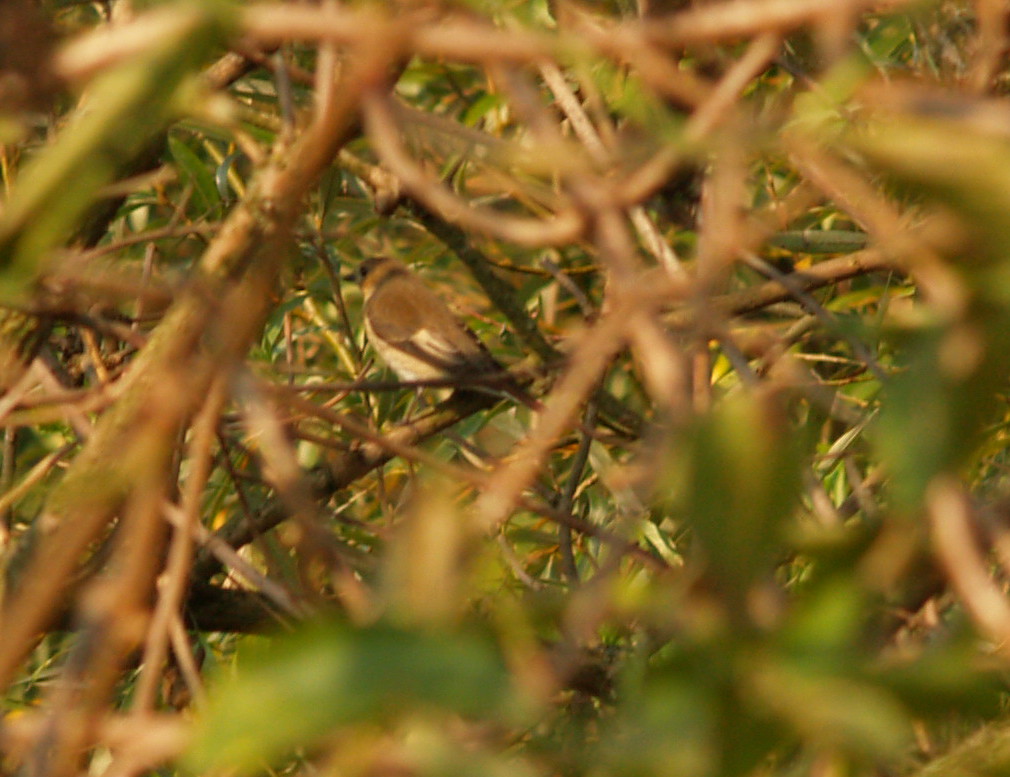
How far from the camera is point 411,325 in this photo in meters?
6.54

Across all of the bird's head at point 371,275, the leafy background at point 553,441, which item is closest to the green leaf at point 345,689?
the leafy background at point 553,441

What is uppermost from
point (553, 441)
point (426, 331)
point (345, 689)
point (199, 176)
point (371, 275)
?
point (345, 689)

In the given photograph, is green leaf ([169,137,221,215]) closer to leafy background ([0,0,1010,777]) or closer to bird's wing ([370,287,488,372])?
bird's wing ([370,287,488,372])

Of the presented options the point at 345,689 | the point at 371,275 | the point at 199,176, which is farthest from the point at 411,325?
the point at 345,689

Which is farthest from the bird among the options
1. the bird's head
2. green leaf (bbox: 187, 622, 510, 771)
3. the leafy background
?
green leaf (bbox: 187, 622, 510, 771)

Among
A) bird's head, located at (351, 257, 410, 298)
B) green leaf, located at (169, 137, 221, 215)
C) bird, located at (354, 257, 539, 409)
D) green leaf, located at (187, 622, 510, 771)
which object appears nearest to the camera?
green leaf, located at (187, 622, 510, 771)

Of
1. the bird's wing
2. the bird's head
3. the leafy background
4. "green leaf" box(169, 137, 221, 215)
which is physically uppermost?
the leafy background

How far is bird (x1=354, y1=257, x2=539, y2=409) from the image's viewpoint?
6130mm

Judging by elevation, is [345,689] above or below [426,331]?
above

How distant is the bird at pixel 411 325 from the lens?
6130mm

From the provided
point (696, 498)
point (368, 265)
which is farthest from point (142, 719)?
point (368, 265)

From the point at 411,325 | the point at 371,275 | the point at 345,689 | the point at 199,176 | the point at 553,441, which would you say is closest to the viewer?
the point at 345,689

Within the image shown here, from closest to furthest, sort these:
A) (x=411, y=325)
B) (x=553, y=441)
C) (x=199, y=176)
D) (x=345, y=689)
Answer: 1. (x=345, y=689)
2. (x=553, y=441)
3. (x=199, y=176)
4. (x=411, y=325)

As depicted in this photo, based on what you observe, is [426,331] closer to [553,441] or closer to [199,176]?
[199,176]
